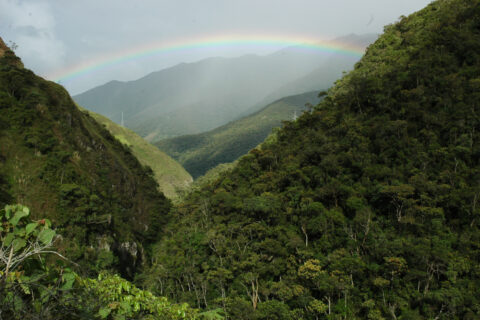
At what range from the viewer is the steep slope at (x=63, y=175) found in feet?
142

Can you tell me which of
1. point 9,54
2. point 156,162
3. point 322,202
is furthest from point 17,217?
point 156,162

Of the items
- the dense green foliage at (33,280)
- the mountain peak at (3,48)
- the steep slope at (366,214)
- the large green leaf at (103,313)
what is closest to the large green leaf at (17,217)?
the dense green foliage at (33,280)

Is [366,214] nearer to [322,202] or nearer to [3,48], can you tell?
[322,202]

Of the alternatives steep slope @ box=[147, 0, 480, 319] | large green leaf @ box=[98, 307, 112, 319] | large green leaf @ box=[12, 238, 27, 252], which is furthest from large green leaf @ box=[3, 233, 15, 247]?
steep slope @ box=[147, 0, 480, 319]

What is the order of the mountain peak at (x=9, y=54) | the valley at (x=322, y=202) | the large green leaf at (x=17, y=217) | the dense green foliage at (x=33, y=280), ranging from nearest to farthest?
the dense green foliage at (x=33, y=280)
the large green leaf at (x=17, y=217)
the valley at (x=322, y=202)
the mountain peak at (x=9, y=54)

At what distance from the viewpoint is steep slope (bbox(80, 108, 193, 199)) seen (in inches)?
Answer: 5418

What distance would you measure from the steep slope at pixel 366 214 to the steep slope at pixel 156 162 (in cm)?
7888

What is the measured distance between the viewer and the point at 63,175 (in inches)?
1922

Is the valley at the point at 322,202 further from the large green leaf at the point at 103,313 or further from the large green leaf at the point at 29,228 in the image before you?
the large green leaf at the point at 29,228

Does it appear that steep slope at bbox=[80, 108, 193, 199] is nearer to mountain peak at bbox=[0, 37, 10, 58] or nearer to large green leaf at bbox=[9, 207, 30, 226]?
mountain peak at bbox=[0, 37, 10, 58]

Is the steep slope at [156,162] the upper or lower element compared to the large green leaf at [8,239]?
lower

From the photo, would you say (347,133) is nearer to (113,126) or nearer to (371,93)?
(371,93)

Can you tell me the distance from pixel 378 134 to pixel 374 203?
40.4ft

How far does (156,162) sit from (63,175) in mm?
99841
